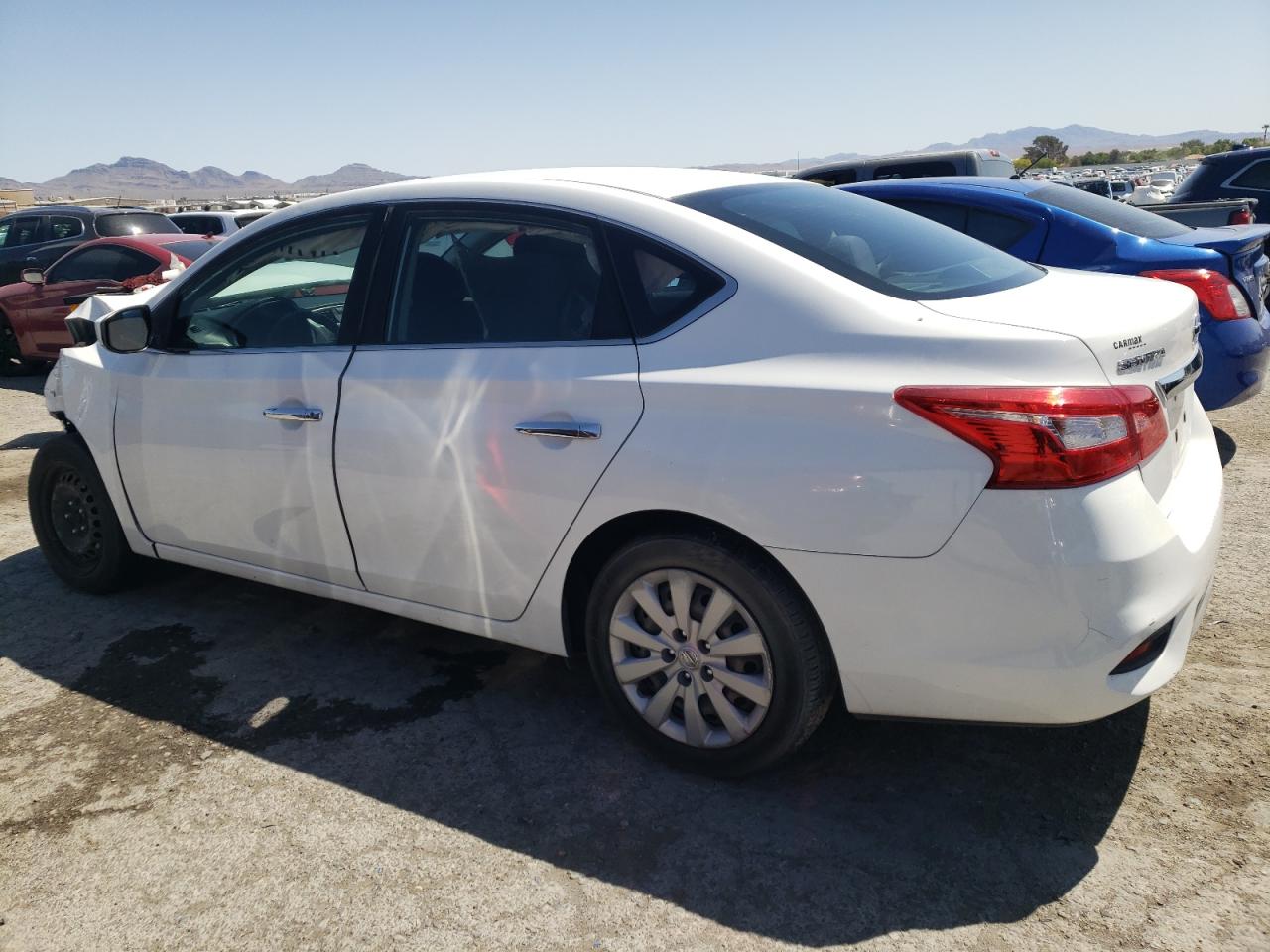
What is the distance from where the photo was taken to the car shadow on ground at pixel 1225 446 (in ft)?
19.0

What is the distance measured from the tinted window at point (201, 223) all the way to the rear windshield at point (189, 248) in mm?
9074

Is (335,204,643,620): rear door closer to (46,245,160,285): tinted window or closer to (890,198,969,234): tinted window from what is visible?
(890,198,969,234): tinted window

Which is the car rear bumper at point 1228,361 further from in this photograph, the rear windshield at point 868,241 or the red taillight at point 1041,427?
the red taillight at point 1041,427

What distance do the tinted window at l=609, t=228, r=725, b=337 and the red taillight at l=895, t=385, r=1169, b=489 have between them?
0.70 m

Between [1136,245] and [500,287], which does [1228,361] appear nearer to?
[1136,245]

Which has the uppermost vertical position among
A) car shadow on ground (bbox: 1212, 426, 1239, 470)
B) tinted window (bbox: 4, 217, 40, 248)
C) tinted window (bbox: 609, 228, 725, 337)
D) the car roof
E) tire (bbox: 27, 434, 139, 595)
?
tinted window (bbox: 609, 228, 725, 337)

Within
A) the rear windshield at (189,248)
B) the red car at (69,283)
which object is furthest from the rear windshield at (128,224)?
the rear windshield at (189,248)

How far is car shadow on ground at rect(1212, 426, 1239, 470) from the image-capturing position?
19.0 feet

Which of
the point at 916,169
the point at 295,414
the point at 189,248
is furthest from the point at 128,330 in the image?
the point at 916,169

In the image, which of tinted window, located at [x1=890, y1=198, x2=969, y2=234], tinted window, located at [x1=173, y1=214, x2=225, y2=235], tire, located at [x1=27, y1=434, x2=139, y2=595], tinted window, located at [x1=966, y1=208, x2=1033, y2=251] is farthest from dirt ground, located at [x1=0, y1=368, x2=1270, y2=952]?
tinted window, located at [x1=173, y1=214, x2=225, y2=235]

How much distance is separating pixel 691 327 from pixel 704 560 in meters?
0.63

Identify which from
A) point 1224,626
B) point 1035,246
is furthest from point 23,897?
point 1035,246

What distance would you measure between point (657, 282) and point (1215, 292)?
3862mm

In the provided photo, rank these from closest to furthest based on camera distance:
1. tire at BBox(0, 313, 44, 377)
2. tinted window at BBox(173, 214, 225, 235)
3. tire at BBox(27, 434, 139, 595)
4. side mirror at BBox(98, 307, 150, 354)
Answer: side mirror at BBox(98, 307, 150, 354) < tire at BBox(27, 434, 139, 595) < tire at BBox(0, 313, 44, 377) < tinted window at BBox(173, 214, 225, 235)
